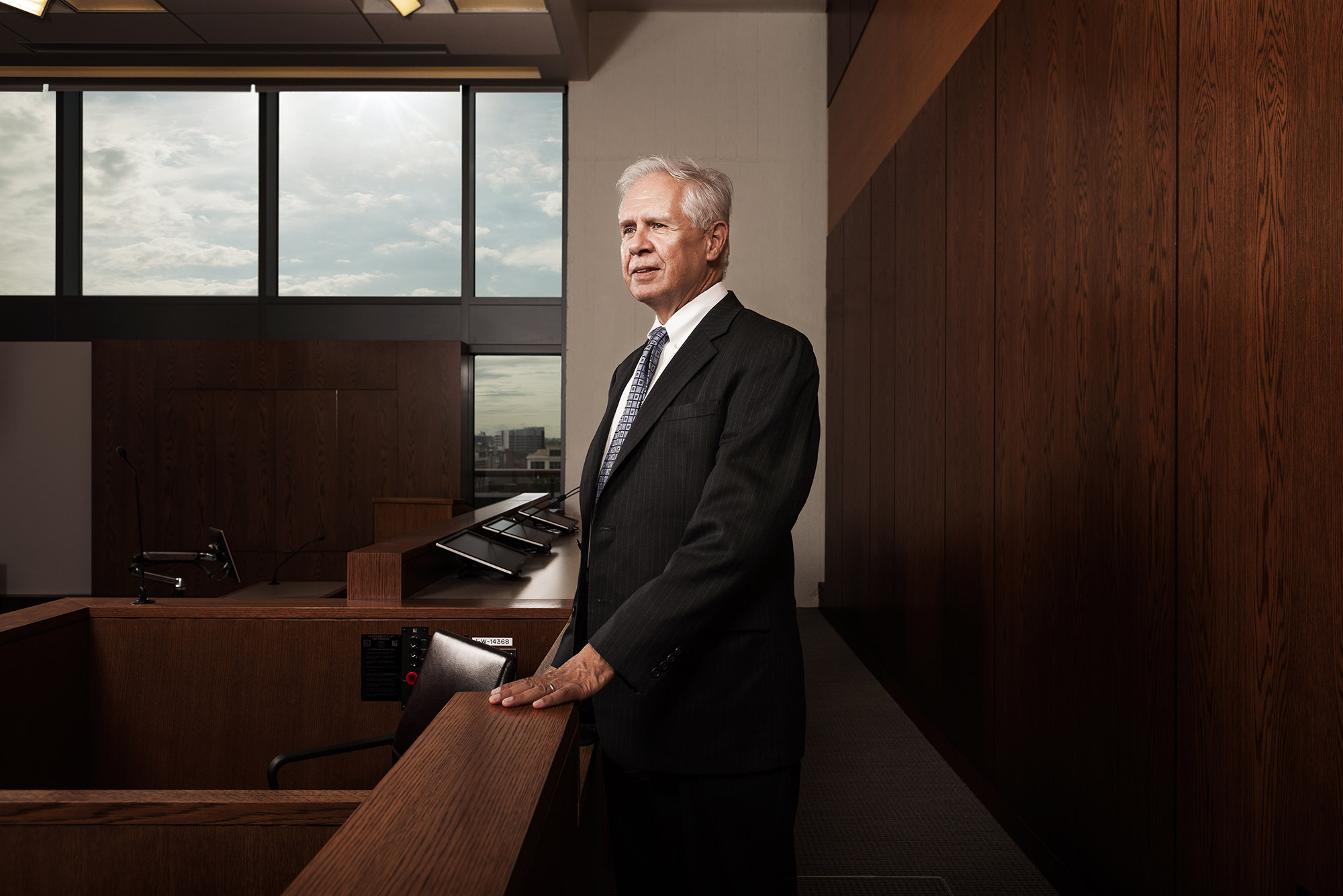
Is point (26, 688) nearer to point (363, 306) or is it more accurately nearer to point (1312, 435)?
point (1312, 435)

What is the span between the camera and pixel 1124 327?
184cm

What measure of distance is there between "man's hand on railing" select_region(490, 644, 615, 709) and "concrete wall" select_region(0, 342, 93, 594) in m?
6.52

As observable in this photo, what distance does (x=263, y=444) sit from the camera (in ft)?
18.7

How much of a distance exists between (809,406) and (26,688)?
2.01m

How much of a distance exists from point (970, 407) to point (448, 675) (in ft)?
6.80

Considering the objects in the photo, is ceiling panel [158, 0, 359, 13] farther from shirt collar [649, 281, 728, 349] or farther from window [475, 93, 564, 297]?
shirt collar [649, 281, 728, 349]

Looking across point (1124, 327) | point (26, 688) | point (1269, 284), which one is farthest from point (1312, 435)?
point (26, 688)

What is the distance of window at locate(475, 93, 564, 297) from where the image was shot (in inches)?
251

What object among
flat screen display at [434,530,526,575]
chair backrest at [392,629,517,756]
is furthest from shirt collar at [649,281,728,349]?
flat screen display at [434,530,526,575]

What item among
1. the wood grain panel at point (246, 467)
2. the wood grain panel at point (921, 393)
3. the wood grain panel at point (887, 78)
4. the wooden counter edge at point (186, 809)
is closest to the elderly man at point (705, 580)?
the wooden counter edge at point (186, 809)

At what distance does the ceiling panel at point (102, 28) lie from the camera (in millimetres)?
5176

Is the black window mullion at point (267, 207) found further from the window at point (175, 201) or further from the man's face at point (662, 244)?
the man's face at point (662, 244)

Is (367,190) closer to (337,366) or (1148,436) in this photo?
(337,366)

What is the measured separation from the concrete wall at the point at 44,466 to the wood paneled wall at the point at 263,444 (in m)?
0.36
